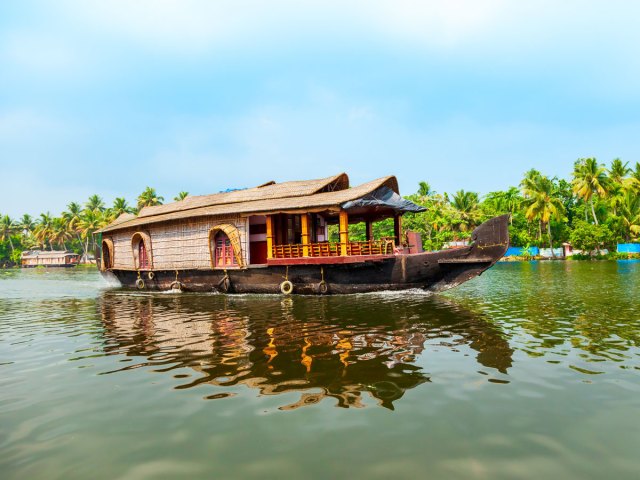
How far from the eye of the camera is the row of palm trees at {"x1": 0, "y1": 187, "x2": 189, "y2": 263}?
215ft

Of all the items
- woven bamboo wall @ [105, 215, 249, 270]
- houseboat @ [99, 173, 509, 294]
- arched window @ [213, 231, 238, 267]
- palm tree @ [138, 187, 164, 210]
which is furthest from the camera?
palm tree @ [138, 187, 164, 210]

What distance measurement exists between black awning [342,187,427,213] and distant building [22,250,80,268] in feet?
242

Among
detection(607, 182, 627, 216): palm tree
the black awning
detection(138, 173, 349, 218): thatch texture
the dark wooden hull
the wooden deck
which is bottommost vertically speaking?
the dark wooden hull

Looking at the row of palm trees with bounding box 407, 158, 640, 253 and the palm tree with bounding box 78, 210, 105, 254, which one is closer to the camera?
the row of palm trees with bounding box 407, 158, 640, 253

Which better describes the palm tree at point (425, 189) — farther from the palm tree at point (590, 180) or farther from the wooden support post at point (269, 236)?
the wooden support post at point (269, 236)

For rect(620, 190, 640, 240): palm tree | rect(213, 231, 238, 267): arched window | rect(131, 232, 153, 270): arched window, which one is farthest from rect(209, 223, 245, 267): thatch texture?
rect(620, 190, 640, 240): palm tree

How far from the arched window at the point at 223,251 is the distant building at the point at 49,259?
225 feet

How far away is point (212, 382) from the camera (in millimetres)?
4727

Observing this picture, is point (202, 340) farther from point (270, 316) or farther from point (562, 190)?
point (562, 190)

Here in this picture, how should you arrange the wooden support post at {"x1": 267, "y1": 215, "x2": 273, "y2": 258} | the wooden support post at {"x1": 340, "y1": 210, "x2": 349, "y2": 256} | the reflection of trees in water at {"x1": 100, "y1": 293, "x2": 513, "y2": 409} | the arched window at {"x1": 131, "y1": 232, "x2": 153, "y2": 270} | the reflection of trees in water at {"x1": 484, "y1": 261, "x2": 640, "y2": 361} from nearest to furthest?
the reflection of trees in water at {"x1": 100, "y1": 293, "x2": 513, "y2": 409}
the reflection of trees in water at {"x1": 484, "y1": 261, "x2": 640, "y2": 361}
the wooden support post at {"x1": 340, "y1": 210, "x2": 349, "y2": 256}
the wooden support post at {"x1": 267, "y1": 215, "x2": 273, "y2": 258}
the arched window at {"x1": 131, "y1": 232, "x2": 153, "y2": 270}

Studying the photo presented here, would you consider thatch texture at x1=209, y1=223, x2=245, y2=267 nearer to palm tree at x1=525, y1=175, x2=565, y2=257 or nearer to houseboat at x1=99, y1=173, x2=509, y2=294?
houseboat at x1=99, y1=173, x2=509, y2=294

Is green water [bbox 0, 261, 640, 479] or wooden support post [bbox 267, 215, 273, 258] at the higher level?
wooden support post [bbox 267, 215, 273, 258]

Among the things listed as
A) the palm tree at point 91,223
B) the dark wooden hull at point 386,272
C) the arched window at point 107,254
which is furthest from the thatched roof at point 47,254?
the dark wooden hull at point 386,272

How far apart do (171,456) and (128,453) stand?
1.20 feet
